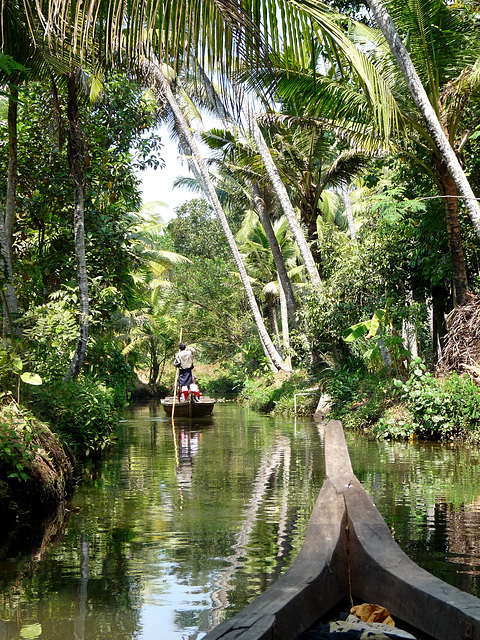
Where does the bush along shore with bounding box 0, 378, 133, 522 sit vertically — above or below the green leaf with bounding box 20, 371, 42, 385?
below

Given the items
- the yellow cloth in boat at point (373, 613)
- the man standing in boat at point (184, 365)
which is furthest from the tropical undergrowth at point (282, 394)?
the yellow cloth in boat at point (373, 613)

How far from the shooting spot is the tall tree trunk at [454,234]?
1333 centimetres

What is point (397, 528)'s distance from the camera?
262 inches

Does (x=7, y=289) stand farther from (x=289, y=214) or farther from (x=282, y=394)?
(x=282, y=394)

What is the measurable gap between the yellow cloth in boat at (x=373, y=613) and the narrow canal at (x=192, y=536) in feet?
3.14

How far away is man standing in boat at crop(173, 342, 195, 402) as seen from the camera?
1914 centimetres

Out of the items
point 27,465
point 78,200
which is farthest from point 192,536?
point 78,200

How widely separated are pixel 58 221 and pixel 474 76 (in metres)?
8.20

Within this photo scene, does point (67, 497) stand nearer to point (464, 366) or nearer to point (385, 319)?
point (464, 366)

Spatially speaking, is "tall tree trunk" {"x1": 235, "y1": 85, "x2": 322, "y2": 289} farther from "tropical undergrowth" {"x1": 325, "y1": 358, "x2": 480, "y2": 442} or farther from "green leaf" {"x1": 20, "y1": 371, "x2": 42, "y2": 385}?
"green leaf" {"x1": 20, "y1": 371, "x2": 42, "y2": 385}

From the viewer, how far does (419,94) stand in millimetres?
11680

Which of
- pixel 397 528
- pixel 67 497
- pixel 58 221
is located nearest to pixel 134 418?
pixel 58 221

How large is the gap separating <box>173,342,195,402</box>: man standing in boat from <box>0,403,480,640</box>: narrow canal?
6.85m

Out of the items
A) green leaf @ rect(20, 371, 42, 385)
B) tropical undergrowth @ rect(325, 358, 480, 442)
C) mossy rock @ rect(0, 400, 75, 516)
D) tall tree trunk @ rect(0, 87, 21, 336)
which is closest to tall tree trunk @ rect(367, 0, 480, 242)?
tropical undergrowth @ rect(325, 358, 480, 442)
